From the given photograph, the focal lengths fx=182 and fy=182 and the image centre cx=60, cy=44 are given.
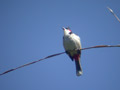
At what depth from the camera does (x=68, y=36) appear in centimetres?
525

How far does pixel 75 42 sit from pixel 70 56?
565 mm

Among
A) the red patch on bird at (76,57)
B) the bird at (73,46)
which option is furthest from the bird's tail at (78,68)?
the red patch on bird at (76,57)

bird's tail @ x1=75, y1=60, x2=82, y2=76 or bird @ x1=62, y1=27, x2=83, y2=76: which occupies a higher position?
bird @ x1=62, y1=27, x2=83, y2=76

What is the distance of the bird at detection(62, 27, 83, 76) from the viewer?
5.18 metres

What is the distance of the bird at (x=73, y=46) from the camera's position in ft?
17.0

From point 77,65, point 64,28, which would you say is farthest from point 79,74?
point 64,28

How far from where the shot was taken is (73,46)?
522cm

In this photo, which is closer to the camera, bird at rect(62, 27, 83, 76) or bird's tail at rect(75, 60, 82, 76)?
bird at rect(62, 27, 83, 76)

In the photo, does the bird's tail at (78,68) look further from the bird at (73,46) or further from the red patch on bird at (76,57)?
the red patch on bird at (76,57)

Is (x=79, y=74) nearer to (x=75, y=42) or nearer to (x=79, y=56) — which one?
(x=79, y=56)

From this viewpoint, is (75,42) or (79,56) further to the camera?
(79,56)

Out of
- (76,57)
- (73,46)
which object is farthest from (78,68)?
(73,46)

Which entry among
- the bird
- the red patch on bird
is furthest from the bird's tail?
the red patch on bird

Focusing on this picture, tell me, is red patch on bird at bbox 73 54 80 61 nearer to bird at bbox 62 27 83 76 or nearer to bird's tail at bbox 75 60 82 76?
bird at bbox 62 27 83 76
